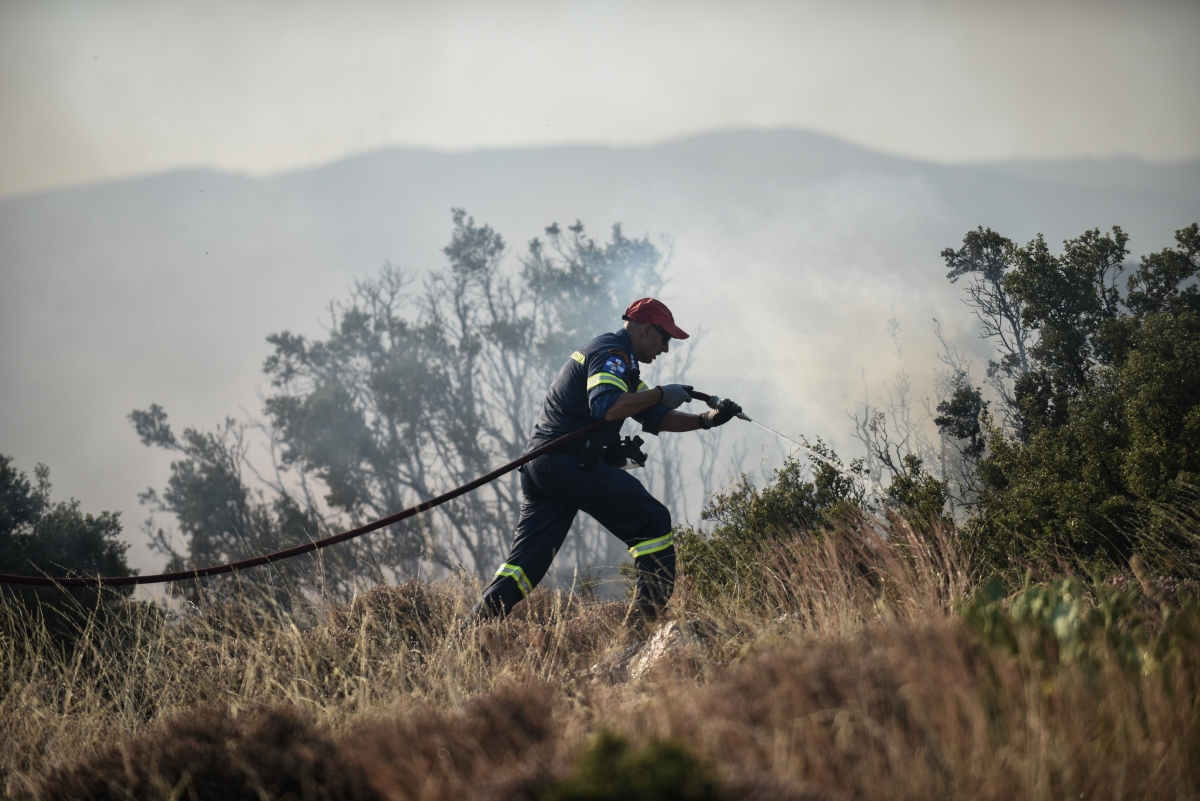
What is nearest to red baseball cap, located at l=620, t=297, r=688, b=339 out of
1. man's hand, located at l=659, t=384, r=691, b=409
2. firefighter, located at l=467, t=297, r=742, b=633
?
firefighter, located at l=467, t=297, r=742, b=633

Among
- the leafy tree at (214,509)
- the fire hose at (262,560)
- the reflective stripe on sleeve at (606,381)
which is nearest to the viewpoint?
the fire hose at (262,560)

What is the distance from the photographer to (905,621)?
3264mm

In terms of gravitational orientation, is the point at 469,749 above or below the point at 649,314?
below

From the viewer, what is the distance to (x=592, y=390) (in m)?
4.64

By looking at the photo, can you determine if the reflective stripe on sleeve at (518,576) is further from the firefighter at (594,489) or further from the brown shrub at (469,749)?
the brown shrub at (469,749)

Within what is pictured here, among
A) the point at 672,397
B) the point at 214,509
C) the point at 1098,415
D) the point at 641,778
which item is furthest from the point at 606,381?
the point at 214,509

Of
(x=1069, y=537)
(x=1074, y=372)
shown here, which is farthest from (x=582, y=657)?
(x=1074, y=372)

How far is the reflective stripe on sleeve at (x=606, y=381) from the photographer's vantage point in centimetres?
462

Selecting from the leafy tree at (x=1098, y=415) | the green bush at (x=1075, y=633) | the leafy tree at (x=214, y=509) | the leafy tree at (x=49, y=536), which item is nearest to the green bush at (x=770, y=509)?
the leafy tree at (x=1098, y=415)

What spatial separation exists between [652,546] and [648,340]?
1318mm

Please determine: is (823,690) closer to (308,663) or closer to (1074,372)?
(308,663)

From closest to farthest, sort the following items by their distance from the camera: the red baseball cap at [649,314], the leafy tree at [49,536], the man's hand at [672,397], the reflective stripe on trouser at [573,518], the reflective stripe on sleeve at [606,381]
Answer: the reflective stripe on trouser at [573,518], the reflective stripe on sleeve at [606,381], the man's hand at [672,397], the red baseball cap at [649,314], the leafy tree at [49,536]

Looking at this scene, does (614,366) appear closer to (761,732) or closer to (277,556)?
(277,556)

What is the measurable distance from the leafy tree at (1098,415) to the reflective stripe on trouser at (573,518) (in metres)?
2.17
